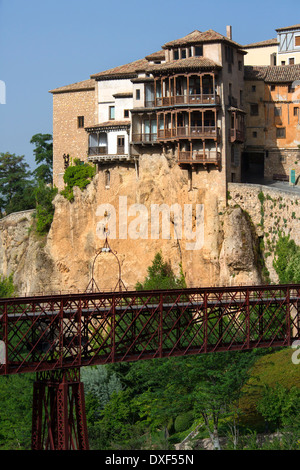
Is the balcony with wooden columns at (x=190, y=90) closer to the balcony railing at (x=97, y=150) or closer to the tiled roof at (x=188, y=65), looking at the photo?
the tiled roof at (x=188, y=65)

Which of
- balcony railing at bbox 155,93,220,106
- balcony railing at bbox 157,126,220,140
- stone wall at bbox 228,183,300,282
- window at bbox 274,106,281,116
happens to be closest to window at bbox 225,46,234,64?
balcony railing at bbox 155,93,220,106

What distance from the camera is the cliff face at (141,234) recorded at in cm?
8712

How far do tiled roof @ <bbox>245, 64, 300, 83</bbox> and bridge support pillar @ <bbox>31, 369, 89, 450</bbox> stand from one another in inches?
1776

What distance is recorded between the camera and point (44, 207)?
104m

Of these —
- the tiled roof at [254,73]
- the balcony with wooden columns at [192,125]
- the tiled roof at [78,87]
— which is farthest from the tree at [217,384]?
the tiled roof at [78,87]

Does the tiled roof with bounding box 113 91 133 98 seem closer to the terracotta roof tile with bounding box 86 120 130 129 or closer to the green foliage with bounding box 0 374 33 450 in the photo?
the terracotta roof tile with bounding box 86 120 130 129

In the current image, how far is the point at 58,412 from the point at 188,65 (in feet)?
128

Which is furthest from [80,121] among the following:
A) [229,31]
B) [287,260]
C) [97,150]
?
[287,260]

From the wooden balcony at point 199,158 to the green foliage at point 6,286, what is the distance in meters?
28.0

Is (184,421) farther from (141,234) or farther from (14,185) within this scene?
(14,185)

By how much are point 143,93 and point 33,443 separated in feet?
138

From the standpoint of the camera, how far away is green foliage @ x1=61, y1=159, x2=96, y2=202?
98375 mm
